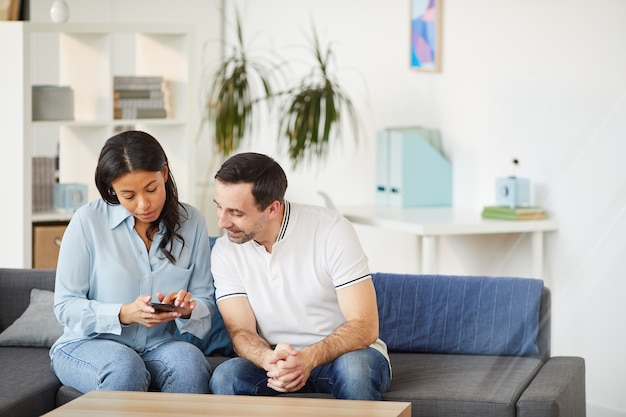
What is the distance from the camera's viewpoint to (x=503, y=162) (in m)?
4.29

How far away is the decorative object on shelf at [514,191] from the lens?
4.02 meters

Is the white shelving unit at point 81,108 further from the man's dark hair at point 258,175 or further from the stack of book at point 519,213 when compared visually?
the man's dark hair at point 258,175

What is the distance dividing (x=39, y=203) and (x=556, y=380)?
8.51ft

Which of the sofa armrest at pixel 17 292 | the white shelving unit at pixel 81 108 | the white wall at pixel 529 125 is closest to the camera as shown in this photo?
the sofa armrest at pixel 17 292

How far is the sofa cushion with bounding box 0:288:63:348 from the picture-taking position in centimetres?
315

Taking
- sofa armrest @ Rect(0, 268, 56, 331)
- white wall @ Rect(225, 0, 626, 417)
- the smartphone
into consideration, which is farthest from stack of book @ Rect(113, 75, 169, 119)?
the smartphone

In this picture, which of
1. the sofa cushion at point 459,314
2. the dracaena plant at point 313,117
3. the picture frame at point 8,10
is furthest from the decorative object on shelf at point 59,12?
the sofa cushion at point 459,314

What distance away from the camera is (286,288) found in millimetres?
2701

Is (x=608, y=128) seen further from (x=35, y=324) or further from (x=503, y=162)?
(x=35, y=324)

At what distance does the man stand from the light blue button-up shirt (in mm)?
84

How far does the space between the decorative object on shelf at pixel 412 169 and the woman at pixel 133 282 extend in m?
1.74

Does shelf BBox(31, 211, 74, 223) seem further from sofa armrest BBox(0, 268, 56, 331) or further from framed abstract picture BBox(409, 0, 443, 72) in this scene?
framed abstract picture BBox(409, 0, 443, 72)

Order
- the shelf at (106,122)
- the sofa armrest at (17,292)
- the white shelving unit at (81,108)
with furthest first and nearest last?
the shelf at (106,122)
the white shelving unit at (81,108)
the sofa armrest at (17,292)

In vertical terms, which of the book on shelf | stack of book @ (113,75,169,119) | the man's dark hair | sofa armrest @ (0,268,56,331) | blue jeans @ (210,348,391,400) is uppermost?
stack of book @ (113,75,169,119)
